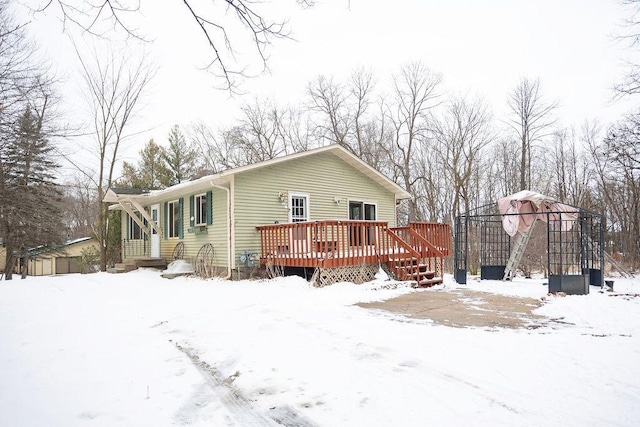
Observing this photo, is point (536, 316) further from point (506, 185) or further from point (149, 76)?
point (506, 185)

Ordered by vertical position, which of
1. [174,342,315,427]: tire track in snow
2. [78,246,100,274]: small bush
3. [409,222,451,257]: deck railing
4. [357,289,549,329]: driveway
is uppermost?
[409,222,451,257]: deck railing

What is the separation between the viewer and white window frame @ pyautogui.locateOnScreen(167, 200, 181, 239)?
14.3 m

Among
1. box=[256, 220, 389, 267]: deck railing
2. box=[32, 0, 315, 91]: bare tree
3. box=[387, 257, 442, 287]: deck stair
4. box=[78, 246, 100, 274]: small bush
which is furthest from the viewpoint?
box=[78, 246, 100, 274]: small bush

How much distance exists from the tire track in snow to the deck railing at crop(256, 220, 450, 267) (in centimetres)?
586

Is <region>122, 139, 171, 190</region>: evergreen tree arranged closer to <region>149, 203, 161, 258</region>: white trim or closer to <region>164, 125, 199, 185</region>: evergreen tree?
<region>164, 125, 199, 185</region>: evergreen tree

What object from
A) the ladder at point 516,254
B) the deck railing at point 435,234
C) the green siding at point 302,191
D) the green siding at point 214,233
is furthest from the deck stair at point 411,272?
the green siding at point 214,233

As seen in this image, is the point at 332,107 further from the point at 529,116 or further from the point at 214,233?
the point at 214,233

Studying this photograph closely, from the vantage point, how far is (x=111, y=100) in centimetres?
1859

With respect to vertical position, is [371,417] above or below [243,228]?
below

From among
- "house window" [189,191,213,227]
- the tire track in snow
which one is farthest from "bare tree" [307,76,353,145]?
the tire track in snow

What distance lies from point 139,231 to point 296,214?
28.9 ft

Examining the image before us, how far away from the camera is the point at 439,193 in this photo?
82.3 feet

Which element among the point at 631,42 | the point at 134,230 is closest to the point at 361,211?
the point at 631,42

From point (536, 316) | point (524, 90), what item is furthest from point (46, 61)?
point (524, 90)
